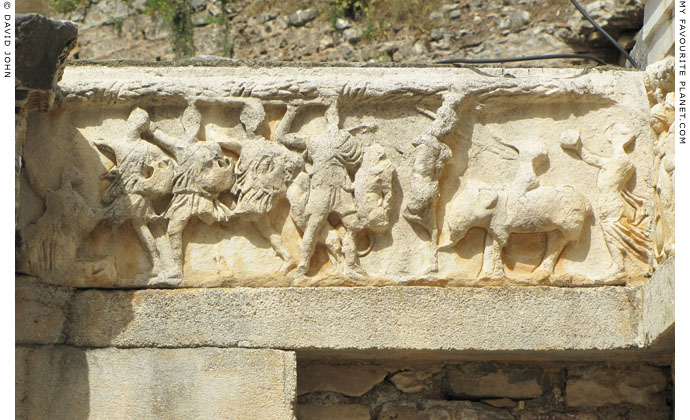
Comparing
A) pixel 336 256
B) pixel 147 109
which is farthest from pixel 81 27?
pixel 336 256

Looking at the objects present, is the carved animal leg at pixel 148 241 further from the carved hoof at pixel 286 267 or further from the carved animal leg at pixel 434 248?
the carved animal leg at pixel 434 248

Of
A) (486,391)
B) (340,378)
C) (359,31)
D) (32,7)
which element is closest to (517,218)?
(486,391)

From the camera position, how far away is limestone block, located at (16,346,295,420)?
5.22m

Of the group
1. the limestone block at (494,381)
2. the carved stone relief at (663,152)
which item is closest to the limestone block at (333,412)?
the limestone block at (494,381)

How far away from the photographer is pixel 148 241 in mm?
5445

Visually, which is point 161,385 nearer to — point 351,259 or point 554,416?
point 351,259

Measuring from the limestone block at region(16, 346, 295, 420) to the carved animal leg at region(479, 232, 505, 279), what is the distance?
41.1 inches

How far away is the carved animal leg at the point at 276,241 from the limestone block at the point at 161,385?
0.44m

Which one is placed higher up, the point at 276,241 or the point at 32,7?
the point at 32,7

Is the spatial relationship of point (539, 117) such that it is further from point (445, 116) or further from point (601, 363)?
point (601, 363)

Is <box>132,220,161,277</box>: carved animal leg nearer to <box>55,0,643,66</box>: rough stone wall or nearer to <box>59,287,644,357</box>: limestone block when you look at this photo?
<box>59,287,644,357</box>: limestone block

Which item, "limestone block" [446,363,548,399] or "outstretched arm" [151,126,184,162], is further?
"limestone block" [446,363,548,399]

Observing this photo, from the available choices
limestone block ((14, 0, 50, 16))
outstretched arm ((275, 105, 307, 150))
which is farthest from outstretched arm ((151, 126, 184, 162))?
limestone block ((14, 0, 50, 16))

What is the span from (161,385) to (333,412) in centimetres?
97
